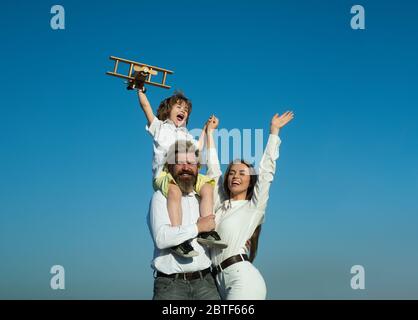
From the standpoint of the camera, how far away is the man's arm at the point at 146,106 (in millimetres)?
8438

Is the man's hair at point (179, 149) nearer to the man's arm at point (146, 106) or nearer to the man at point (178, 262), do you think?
the man at point (178, 262)

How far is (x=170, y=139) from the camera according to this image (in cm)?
801

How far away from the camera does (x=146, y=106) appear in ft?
28.0

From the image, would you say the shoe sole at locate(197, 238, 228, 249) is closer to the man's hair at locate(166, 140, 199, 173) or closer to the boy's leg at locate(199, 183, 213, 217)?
the boy's leg at locate(199, 183, 213, 217)

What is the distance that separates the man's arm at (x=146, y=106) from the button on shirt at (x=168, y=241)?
2227 mm

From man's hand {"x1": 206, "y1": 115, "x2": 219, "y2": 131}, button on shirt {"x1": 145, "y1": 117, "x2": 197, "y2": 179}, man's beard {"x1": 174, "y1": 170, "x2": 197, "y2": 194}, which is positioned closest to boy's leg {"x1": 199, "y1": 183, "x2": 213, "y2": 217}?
man's beard {"x1": 174, "y1": 170, "x2": 197, "y2": 194}

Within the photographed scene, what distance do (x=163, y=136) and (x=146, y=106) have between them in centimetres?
76

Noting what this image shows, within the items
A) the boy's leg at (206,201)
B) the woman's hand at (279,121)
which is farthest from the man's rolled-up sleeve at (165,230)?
the woman's hand at (279,121)
